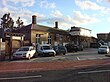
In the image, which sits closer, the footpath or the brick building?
the footpath

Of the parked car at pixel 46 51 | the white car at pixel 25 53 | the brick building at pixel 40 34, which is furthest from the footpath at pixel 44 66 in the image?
the brick building at pixel 40 34

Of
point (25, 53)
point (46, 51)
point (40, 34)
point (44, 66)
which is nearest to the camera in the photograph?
point (44, 66)

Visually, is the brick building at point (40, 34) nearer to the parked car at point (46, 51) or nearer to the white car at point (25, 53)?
the parked car at point (46, 51)

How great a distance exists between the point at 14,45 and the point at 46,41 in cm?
1526

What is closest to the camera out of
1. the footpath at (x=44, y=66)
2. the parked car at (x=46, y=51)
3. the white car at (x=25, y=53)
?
the footpath at (x=44, y=66)

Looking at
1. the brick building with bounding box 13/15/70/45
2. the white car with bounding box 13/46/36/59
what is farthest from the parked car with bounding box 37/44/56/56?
the brick building with bounding box 13/15/70/45

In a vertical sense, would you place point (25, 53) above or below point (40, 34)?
below

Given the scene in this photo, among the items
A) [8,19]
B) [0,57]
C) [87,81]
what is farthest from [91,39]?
[87,81]

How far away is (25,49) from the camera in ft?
131

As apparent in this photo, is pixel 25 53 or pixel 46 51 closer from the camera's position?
pixel 25 53

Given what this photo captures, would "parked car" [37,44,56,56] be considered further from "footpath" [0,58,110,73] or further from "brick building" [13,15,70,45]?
"footpath" [0,58,110,73]

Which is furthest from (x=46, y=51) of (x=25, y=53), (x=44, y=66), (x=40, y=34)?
(x=40, y=34)

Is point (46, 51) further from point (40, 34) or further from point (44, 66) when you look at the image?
point (40, 34)

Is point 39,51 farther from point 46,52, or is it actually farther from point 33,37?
point 33,37
